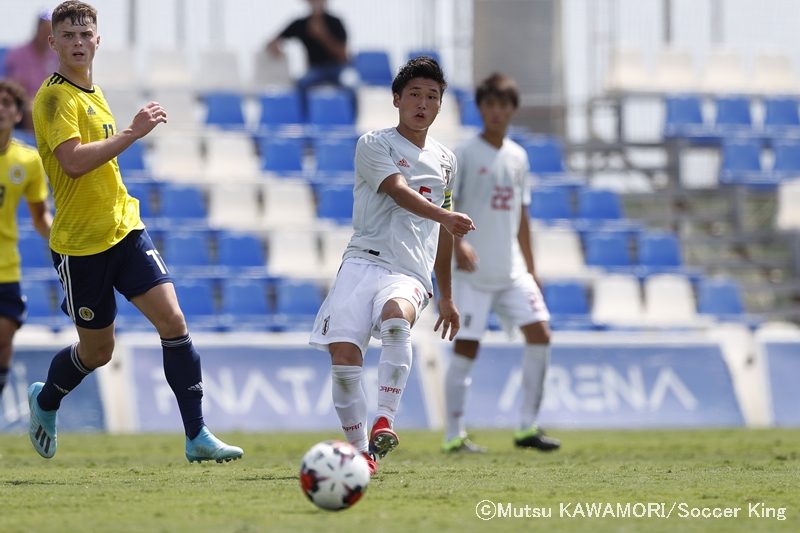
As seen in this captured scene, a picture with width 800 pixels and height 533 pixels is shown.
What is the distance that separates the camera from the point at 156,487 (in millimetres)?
6953

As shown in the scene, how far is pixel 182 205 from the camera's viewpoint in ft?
54.6

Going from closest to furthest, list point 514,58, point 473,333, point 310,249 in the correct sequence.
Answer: point 473,333
point 310,249
point 514,58

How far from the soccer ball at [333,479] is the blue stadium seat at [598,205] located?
478 inches

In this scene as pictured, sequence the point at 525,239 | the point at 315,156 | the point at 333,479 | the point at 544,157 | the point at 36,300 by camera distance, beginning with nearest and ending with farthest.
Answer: the point at 333,479, the point at 525,239, the point at 36,300, the point at 315,156, the point at 544,157

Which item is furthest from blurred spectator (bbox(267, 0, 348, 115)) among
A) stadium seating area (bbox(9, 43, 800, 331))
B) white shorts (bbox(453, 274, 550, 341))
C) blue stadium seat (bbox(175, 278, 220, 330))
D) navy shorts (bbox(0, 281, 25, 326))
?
navy shorts (bbox(0, 281, 25, 326))

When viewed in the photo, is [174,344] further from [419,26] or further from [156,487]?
[419,26]

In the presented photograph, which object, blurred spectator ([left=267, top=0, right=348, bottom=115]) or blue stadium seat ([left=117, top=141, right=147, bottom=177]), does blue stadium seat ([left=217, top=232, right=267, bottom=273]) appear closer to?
blue stadium seat ([left=117, top=141, right=147, bottom=177])

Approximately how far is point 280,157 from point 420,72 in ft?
33.8

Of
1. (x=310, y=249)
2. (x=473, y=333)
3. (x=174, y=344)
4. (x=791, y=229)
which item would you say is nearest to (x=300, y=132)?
(x=310, y=249)

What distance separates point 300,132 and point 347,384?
37.0 feet

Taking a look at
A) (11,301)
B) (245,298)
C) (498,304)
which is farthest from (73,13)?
(245,298)

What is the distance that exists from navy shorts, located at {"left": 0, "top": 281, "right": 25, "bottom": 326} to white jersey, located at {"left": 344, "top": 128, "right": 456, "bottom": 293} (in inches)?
120

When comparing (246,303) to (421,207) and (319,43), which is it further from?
(421,207)

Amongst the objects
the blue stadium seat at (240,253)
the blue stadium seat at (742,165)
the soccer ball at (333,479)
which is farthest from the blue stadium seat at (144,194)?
the soccer ball at (333,479)
